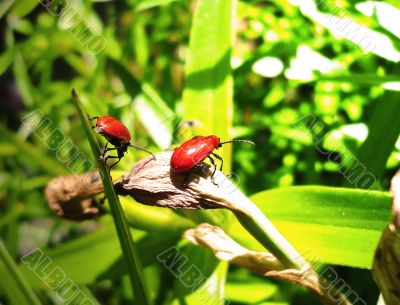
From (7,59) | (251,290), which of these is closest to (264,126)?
(251,290)

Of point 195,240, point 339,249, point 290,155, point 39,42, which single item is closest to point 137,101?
point 290,155

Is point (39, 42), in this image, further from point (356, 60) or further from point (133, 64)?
point (356, 60)

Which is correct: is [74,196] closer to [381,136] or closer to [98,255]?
[98,255]

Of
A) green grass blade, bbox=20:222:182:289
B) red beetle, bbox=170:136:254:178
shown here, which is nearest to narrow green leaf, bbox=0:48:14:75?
green grass blade, bbox=20:222:182:289

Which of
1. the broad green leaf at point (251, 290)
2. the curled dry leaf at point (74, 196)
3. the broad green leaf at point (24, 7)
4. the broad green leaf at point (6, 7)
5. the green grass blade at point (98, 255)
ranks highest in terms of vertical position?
the broad green leaf at point (6, 7)

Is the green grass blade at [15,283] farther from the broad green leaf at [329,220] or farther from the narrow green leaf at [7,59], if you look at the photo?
the narrow green leaf at [7,59]

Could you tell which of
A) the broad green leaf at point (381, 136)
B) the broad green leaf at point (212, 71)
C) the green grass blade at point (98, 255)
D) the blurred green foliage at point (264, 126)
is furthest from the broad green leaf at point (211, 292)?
the broad green leaf at point (381, 136)

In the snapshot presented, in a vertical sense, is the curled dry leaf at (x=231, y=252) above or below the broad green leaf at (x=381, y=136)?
above
